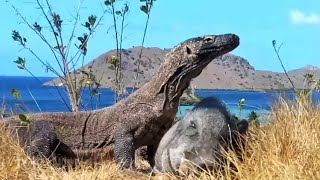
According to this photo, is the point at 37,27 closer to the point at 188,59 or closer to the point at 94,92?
the point at 94,92

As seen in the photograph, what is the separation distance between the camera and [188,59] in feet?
21.8

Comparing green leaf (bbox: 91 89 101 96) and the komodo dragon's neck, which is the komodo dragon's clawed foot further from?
green leaf (bbox: 91 89 101 96)

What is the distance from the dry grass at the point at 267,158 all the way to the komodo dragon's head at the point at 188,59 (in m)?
0.82

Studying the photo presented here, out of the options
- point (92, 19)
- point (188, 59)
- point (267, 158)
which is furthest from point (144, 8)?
point (267, 158)

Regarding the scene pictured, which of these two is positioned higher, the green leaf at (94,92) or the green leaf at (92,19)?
the green leaf at (92,19)

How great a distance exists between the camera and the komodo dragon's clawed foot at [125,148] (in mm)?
6844

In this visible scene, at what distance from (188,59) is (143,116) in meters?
0.77

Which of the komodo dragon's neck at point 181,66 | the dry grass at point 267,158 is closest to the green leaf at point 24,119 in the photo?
the dry grass at point 267,158

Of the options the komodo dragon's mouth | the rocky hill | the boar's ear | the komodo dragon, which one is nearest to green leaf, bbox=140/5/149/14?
the rocky hill

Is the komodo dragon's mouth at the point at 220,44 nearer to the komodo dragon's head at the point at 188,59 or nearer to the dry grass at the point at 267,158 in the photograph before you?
the komodo dragon's head at the point at 188,59

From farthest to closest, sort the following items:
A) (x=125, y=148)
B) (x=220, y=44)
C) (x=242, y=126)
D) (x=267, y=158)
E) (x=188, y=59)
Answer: (x=125, y=148)
(x=188, y=59)
(x=220, y=44)
(x=242, y=126)
(x=267, y=158)

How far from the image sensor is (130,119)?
6.99 m

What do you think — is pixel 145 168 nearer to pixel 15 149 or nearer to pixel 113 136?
pixel 113 136

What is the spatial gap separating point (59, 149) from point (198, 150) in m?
1.88
